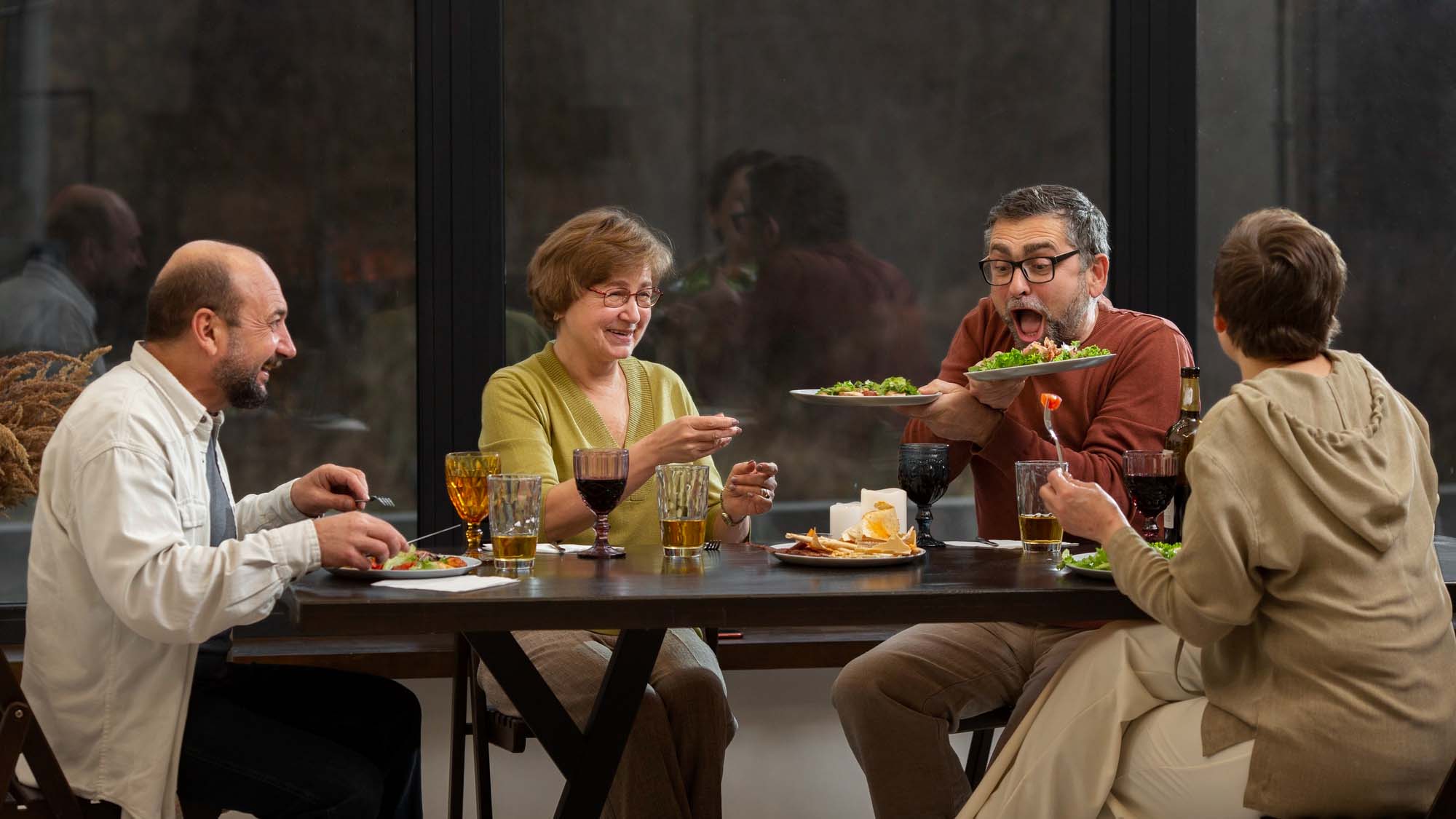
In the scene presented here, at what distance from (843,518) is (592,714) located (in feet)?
1.96

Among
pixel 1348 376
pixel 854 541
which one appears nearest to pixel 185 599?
pixel 854 541

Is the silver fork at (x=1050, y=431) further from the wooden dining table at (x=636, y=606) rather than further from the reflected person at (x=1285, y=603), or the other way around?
the reflected person at (x=1285, y=603)

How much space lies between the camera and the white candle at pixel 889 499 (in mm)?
2590

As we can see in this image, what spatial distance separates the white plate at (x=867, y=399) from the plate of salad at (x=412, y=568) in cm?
68

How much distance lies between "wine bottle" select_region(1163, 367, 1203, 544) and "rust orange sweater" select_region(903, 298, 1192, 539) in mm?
182

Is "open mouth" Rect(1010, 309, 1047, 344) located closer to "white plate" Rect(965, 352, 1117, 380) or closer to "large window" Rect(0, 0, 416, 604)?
"white plate" Rect(965, 352, 1117, 380)

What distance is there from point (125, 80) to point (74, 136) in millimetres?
193

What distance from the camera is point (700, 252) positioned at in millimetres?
3850

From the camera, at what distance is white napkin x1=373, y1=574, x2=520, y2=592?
1980mm

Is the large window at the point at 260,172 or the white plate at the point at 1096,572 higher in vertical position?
the large window at the point at 260,172

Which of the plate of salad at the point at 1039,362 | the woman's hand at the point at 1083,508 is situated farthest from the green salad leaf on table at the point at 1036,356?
the woman's hand at the point at 1083,508

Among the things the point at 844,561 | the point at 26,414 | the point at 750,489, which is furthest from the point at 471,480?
the point at 26,414

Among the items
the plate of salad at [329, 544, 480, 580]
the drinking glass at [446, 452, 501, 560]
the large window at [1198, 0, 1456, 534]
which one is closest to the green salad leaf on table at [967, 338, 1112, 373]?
the drinking glass at [446, 452, 501, 560]

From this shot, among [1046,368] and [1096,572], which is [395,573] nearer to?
[1096,572]
